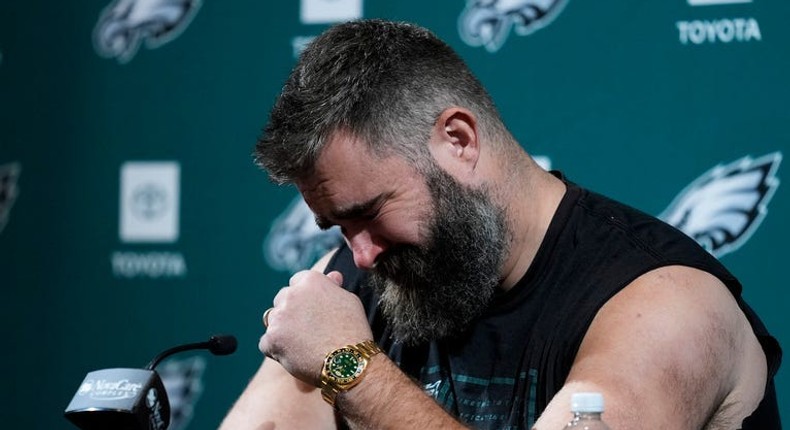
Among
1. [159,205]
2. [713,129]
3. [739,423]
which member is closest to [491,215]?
[739,423]

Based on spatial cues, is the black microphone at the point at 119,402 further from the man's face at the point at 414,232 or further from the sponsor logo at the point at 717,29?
the sponsor logo at the point at 717,29

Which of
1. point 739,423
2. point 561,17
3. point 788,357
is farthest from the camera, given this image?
point 561,17

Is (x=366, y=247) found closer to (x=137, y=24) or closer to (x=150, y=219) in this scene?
(x=150, y=219)

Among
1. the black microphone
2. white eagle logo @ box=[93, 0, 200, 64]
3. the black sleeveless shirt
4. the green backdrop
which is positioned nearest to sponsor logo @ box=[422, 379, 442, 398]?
the black sleeveless shirt

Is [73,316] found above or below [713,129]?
below

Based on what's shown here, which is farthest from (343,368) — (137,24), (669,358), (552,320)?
(137,24)

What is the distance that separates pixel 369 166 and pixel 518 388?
375 millimetres

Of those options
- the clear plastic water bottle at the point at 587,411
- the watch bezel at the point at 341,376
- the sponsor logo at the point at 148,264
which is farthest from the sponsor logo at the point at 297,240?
the clear plastic water bottle at the point at 587,411

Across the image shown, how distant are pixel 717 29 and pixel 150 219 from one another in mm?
1221

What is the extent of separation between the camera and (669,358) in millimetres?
1517

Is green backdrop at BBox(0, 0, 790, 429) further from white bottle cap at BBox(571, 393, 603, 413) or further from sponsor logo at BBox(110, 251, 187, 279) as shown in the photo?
white bottle cap at BBox(571, 393, 603, 413)

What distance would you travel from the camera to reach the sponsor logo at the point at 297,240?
249 cm

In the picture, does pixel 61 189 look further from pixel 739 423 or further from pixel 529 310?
pixel 739 423

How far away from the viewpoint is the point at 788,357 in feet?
7.15
